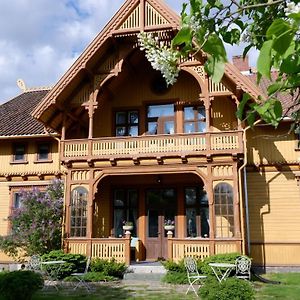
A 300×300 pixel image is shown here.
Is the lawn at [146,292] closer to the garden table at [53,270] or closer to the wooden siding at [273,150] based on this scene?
the garden table at [53,270]

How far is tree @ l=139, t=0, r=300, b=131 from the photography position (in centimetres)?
139

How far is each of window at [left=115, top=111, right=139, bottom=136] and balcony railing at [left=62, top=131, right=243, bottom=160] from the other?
2.55 meters

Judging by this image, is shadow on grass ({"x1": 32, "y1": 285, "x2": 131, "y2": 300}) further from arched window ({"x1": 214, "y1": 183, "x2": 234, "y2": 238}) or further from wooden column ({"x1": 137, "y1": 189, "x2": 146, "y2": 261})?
arched window ({"x1": 214, "y1": 183, "x2": 234, "y2": 238})

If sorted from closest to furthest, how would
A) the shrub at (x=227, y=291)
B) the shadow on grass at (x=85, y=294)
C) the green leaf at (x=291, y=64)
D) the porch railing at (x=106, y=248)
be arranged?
the green leaf at (x=291, y=64)
the shrub at (x=227, y=291)
the shadow on grass at (x=85, y=294)
the porch railing at (x=106, y=248)

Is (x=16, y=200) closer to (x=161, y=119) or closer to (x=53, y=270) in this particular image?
(x=53, y=270)

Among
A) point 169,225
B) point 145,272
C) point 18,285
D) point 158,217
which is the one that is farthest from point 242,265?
point 18,285

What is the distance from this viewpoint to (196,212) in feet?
59.7

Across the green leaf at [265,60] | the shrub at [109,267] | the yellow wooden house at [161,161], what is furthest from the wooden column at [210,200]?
the green leaf at [265,60]

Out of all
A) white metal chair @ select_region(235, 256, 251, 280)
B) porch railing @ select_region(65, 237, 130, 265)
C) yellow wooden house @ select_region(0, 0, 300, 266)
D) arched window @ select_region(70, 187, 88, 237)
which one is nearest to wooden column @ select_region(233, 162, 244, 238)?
yellow wooden house @ select_region(0, 0, 300, 266)

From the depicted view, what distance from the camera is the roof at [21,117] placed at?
2084 cm

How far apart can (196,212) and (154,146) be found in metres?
3.68

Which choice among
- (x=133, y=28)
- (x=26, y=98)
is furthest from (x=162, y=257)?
(x=26, y=98)

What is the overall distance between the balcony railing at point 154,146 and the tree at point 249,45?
13352 millimetres

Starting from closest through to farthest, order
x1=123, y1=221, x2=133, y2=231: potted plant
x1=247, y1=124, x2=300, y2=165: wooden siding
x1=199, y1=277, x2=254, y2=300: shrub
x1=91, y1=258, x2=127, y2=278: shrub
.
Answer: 1. x1=199, y1=277, x2=254, y2=300: shrub
2. x1=91, y1=258, x2=127, y2=278: shrub
3. x1=123, y1=221, x2=133, y2=231: potted plant
4. x1=247, y1=124, x2=300, y2=165: wooden siding
